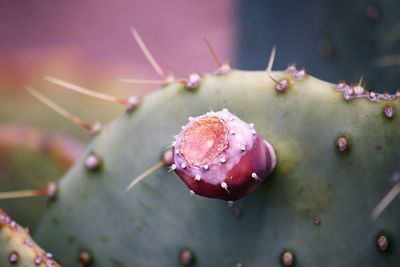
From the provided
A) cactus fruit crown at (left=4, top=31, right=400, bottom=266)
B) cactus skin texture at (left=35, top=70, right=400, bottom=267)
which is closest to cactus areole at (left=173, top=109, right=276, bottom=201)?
cactus fruit crown at (left=4, top=31, right=400, bottom=266)

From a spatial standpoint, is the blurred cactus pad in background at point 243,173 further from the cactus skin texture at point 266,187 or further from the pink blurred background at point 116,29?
the pink blurred background at point 116,29

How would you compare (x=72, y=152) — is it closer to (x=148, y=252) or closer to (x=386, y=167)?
(x=148, y=252)

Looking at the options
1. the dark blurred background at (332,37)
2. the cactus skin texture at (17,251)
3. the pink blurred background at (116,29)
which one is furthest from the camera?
the pink blurred background at (116,29)

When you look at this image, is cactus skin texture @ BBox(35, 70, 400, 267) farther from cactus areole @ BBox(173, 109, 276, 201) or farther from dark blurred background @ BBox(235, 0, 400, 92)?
dark blurred background @ BBox(235, 0, 400, 92)

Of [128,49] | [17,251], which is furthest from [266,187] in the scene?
[128,49]

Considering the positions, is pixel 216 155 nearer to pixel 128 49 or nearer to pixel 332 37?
pixel 332 37

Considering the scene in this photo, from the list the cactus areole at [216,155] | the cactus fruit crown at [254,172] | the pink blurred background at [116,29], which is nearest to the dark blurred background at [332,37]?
the cactus fruit crown at [254,172]
